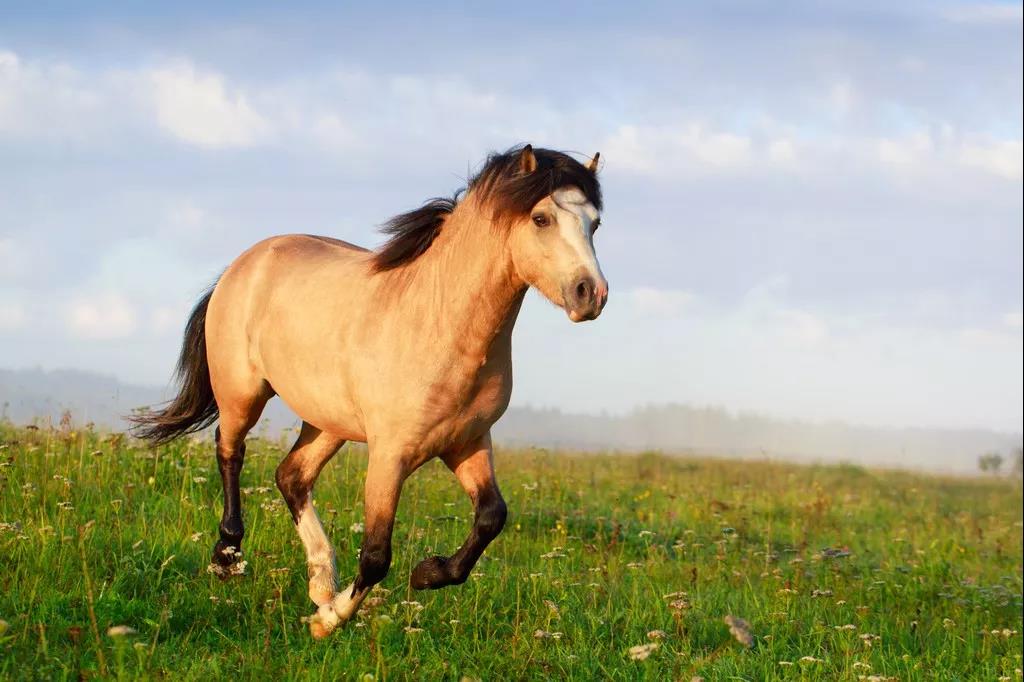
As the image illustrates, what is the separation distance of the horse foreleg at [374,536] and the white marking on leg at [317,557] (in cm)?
36

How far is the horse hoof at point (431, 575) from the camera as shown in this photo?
563cm

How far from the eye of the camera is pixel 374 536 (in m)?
5.57

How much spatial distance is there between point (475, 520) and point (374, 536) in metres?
0.57

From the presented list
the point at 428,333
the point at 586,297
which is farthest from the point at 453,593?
the point at 586,297

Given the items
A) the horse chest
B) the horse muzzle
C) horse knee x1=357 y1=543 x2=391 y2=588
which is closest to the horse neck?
the horse chest

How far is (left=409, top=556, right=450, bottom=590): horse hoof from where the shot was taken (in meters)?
5.63

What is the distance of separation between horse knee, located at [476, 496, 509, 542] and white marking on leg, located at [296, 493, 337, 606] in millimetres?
1176

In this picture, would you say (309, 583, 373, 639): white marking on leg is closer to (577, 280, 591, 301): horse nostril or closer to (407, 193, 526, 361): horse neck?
(407, 193, 526, 361): horse neck

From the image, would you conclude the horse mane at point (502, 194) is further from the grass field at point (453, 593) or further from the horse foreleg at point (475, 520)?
the grass field at point (453, 593)

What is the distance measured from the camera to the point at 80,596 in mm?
5789

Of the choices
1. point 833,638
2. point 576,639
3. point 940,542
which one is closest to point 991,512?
point 940,542

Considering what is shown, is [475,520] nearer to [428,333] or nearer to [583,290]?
[428,333]

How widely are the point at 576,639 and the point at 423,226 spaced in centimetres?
263

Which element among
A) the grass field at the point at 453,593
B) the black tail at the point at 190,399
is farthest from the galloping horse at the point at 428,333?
the black tail at the point at 190,399
